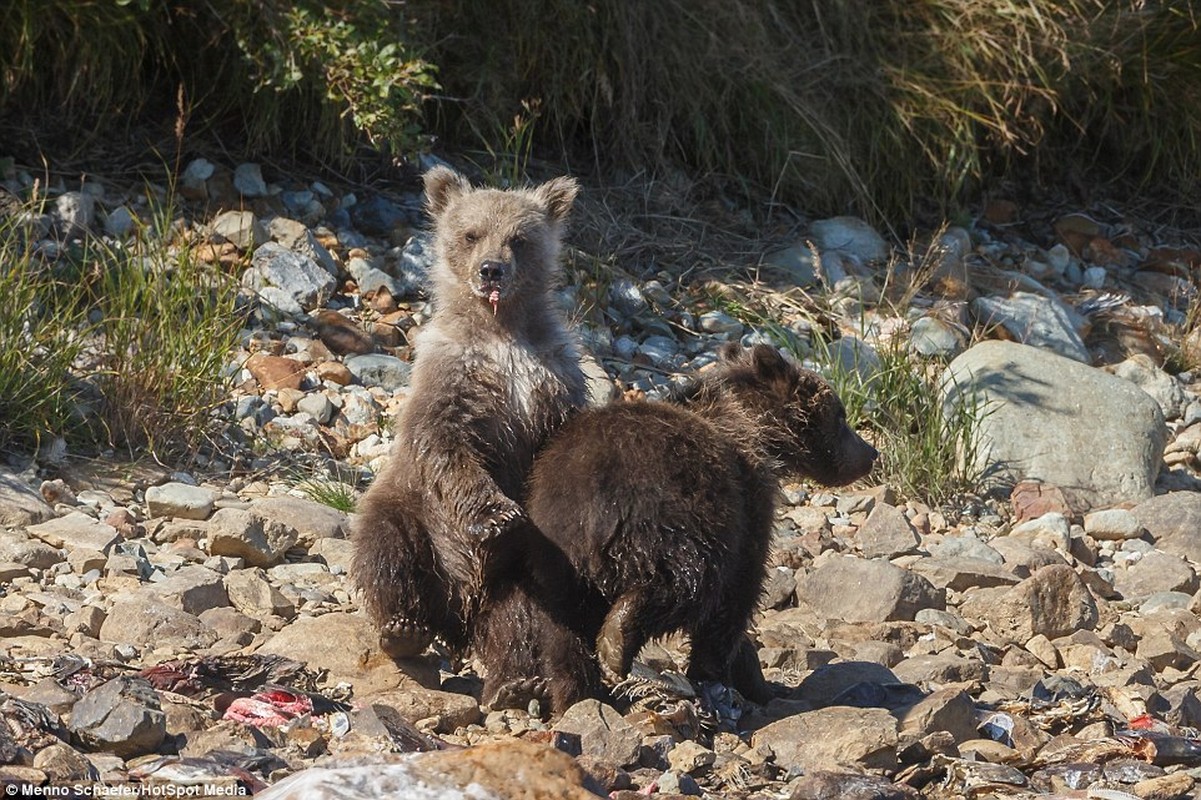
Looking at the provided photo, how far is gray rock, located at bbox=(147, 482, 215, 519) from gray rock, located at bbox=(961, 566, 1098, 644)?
135 inches

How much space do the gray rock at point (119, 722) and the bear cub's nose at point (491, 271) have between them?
81.1 inches

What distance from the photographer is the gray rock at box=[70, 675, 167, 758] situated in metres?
4.91

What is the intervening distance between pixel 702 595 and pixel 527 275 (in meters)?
1.56

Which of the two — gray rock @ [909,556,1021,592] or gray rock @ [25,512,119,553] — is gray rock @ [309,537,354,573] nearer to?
gray rock @ [25,512,119,553]

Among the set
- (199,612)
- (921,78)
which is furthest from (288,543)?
(921,78)

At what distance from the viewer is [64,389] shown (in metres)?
8.12

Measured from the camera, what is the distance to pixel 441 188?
23.2ft

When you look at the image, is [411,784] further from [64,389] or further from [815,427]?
[64,389]

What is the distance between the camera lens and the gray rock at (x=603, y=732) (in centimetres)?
525

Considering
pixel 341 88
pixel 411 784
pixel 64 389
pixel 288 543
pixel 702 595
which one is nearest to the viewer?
pixel 411 784

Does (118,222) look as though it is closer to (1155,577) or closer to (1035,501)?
(1035,501)

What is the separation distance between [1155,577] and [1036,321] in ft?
10.2

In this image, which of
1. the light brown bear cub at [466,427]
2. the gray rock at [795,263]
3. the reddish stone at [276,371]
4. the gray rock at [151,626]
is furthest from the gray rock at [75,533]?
the gray rock at [795,263]

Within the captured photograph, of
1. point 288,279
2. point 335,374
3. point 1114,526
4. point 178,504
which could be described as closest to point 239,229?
point 288,279
